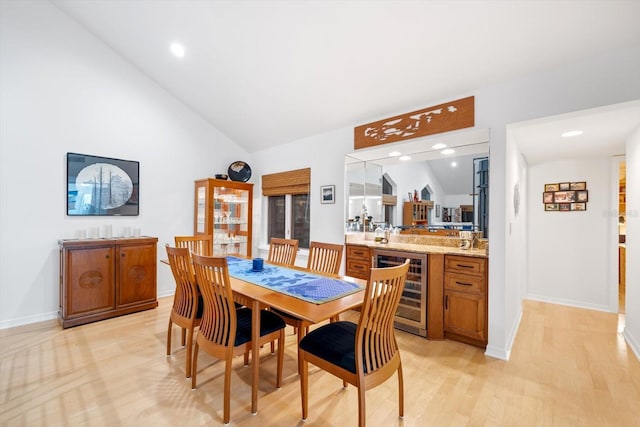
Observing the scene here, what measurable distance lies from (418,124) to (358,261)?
168 cm

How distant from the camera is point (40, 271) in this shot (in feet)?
10.4

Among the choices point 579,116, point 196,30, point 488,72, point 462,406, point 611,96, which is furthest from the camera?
point 196,30

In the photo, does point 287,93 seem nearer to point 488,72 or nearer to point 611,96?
point 488,72

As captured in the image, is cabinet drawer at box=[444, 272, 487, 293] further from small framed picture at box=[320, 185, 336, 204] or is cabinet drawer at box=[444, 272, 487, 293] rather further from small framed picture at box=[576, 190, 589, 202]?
small framed picture at box=[576, 190, 589, 202]

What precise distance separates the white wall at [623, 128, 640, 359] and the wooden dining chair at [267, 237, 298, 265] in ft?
10.5

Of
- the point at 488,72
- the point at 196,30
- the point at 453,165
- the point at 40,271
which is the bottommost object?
the point at 40,271

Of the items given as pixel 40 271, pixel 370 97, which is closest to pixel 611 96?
pixel 370 97

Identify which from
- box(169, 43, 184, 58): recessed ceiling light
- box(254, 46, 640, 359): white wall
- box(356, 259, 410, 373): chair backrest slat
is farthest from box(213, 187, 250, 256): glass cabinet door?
box(356, 259, 410, 373): chair backrest slat

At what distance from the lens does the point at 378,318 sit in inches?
60.0

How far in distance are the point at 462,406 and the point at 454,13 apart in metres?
2.72

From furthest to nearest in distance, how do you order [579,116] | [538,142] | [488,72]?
1. [538,142]
2. [488,72]
3. [579,116]

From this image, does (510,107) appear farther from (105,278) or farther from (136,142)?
(105,278)

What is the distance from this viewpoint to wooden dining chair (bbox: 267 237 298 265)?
2967 mm

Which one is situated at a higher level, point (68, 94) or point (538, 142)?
point (68, 94)
